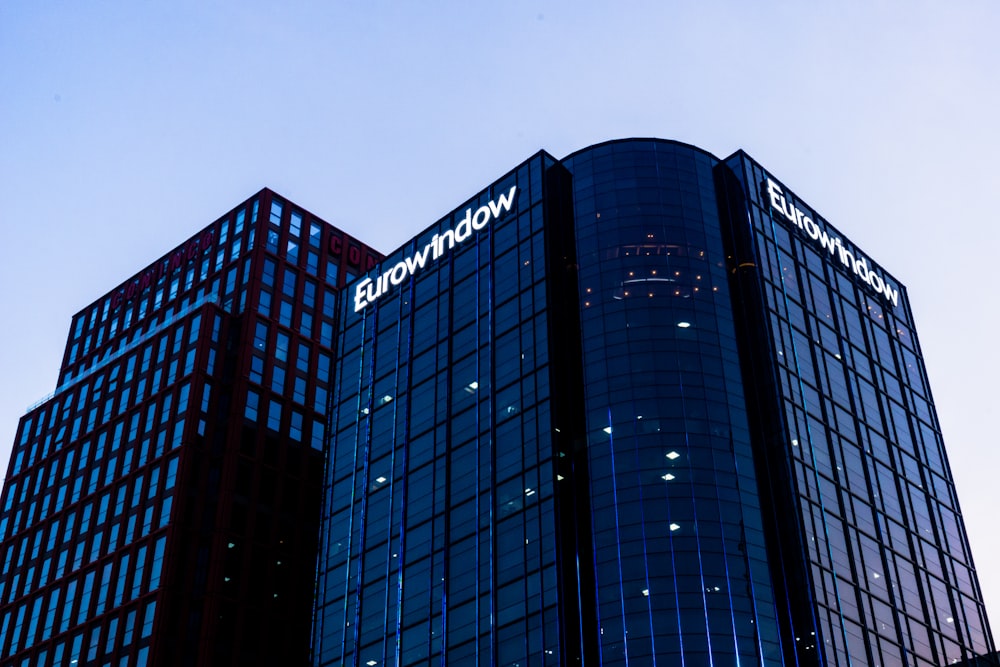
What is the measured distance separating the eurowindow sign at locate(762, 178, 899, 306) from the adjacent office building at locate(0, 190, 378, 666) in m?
55.2

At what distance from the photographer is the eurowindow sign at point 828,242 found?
125 meters

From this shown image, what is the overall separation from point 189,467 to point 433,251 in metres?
35.0

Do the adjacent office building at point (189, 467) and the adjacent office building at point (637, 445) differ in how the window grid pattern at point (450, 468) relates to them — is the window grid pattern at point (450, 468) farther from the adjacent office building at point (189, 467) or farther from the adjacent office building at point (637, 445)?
the adjacent office building at point (189, 467)

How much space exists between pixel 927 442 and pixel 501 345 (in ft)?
146

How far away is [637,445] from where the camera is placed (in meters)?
99.2

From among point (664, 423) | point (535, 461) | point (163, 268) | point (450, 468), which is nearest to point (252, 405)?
point (163, 268)

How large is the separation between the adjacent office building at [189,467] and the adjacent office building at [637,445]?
48.4ft

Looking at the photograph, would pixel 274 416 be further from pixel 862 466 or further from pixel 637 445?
pixel 862 466

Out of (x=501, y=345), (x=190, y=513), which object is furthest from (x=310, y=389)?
(x=501, y=345)

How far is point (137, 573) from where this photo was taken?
128625mm

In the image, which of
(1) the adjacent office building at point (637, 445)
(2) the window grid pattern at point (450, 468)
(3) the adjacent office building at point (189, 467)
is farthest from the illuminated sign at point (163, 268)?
(1) the adjacent office building at point (637, 445)

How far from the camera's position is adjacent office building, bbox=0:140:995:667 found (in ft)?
313

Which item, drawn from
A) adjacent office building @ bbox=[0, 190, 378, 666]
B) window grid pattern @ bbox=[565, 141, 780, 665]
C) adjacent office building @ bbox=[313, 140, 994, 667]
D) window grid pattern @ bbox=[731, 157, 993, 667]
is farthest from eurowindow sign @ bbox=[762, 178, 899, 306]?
adjacent office building @ bbox=[0, 190, 378, 666]

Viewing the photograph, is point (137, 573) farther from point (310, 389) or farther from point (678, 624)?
point (678, 624)
